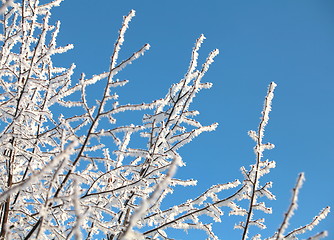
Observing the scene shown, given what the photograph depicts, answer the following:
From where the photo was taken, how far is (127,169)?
338cm

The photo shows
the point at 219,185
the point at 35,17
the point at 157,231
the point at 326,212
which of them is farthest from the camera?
the point at 35,17

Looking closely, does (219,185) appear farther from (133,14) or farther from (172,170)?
(172,170)

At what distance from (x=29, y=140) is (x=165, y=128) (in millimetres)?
1538

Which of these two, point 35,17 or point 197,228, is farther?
point 35,17

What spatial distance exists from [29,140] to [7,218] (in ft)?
2.94

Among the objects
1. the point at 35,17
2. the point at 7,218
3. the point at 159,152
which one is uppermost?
the point at 35,17

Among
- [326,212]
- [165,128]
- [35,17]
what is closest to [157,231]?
[165,128]

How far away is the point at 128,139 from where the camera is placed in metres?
4.69

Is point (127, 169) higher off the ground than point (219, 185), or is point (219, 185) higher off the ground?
point (127, 169)

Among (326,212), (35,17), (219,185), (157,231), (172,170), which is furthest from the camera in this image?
(35,17)

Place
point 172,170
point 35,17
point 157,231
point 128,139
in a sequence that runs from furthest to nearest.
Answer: point 128,139 < point 35,17 < point 157,231 < point 172,170

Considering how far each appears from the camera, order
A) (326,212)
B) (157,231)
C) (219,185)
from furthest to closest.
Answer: (219,185) → (157,231) → (326,212)

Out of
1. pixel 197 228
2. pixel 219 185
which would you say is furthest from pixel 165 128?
pixel 197 228

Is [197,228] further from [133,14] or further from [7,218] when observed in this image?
[133,14]
